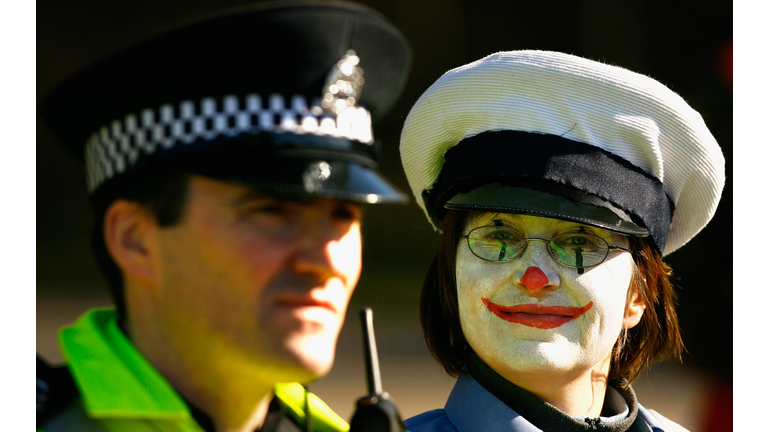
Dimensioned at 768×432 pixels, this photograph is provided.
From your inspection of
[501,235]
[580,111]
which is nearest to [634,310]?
[501,235]

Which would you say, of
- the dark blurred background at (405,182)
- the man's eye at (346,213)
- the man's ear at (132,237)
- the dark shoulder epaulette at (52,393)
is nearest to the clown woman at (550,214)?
the man's eye at (346,213)

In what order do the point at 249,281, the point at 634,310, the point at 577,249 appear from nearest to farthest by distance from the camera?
the point at 249,281 → the point at 577,249 → the point at 634,310

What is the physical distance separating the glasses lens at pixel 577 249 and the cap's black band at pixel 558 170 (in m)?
0.11

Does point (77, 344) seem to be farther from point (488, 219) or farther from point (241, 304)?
point (488, 219)

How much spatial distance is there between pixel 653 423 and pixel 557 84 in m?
→ 1.00

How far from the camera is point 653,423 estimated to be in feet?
7.72

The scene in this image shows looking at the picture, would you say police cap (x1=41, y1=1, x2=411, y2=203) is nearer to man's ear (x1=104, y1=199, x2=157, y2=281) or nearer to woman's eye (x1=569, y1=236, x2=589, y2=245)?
man's ear (x1=104, y1=199, x2=157, y2=281)

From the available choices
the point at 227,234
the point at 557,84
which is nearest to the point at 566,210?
the point at 557,84

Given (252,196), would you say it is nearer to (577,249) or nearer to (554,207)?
(554,207)

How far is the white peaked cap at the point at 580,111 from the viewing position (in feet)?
6.81

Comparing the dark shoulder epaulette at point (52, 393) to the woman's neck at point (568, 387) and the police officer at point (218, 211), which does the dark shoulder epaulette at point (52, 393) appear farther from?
the woman's neck at point (568, 387)

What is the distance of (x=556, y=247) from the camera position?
2.07 m

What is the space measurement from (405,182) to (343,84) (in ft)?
18.2

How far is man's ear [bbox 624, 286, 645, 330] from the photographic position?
7.32ft
